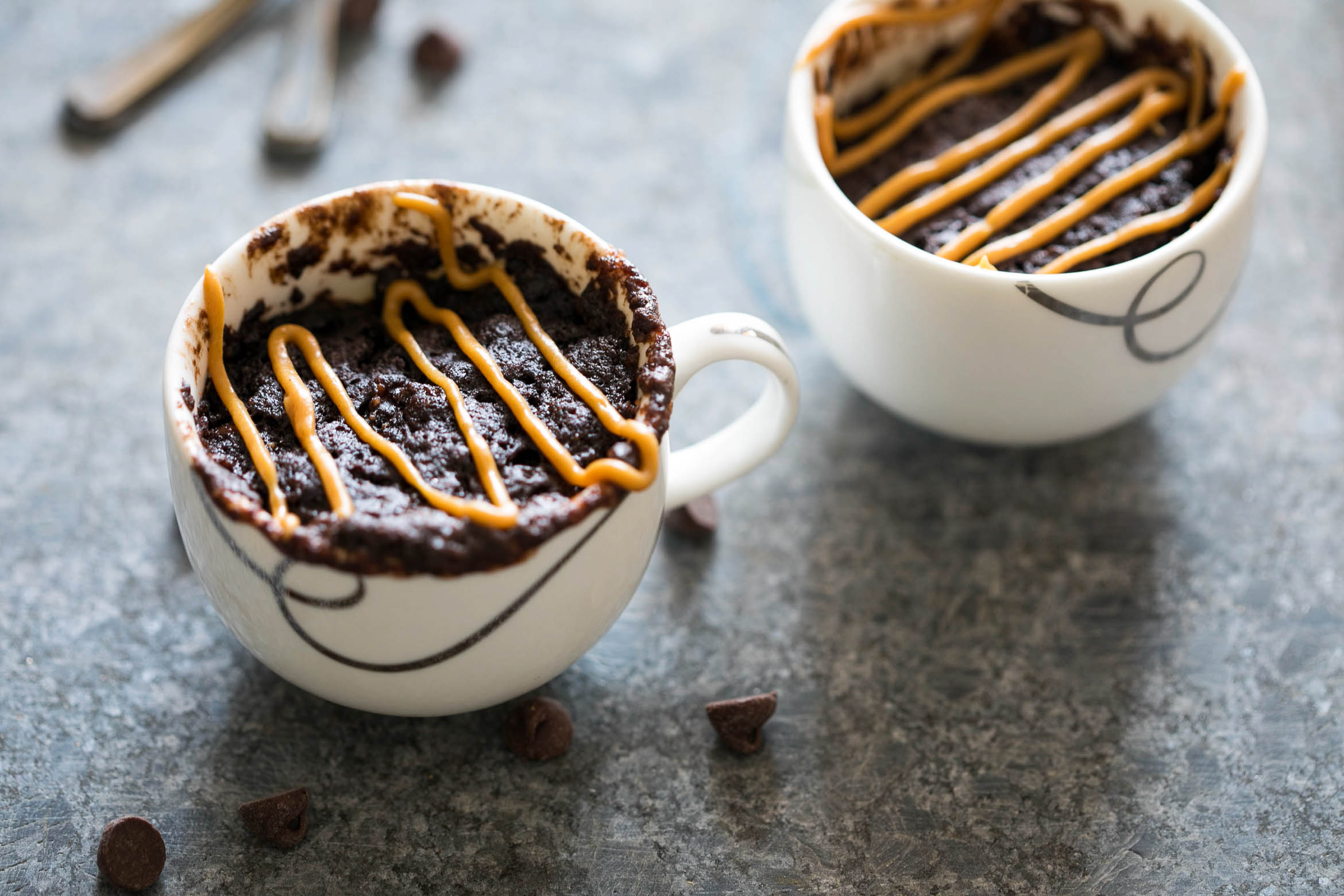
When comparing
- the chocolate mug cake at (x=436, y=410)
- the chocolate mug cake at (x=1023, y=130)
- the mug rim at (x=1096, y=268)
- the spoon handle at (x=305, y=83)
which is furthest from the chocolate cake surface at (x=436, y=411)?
the spoon handle at (x=305, y=83)

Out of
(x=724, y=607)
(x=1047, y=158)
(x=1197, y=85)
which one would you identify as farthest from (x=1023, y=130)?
(x=724, y=607)

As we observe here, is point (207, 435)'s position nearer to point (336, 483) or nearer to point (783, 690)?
point (336, 483)

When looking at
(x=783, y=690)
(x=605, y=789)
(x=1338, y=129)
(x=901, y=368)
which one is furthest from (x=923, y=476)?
(x=1338, y=129)

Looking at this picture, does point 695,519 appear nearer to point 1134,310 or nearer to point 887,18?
point 1134,310

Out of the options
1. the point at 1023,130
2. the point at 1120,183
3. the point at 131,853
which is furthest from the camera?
the point at 1023,130

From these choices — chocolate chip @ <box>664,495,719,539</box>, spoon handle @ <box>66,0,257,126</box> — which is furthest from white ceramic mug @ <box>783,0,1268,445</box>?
spoon handle @ <box>66,0,257,126</box>

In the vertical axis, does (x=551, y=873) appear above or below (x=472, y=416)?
below

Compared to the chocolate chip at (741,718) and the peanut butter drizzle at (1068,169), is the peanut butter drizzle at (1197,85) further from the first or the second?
the chocolate chip at (741,718)

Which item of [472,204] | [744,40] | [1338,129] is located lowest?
[1338,129]
